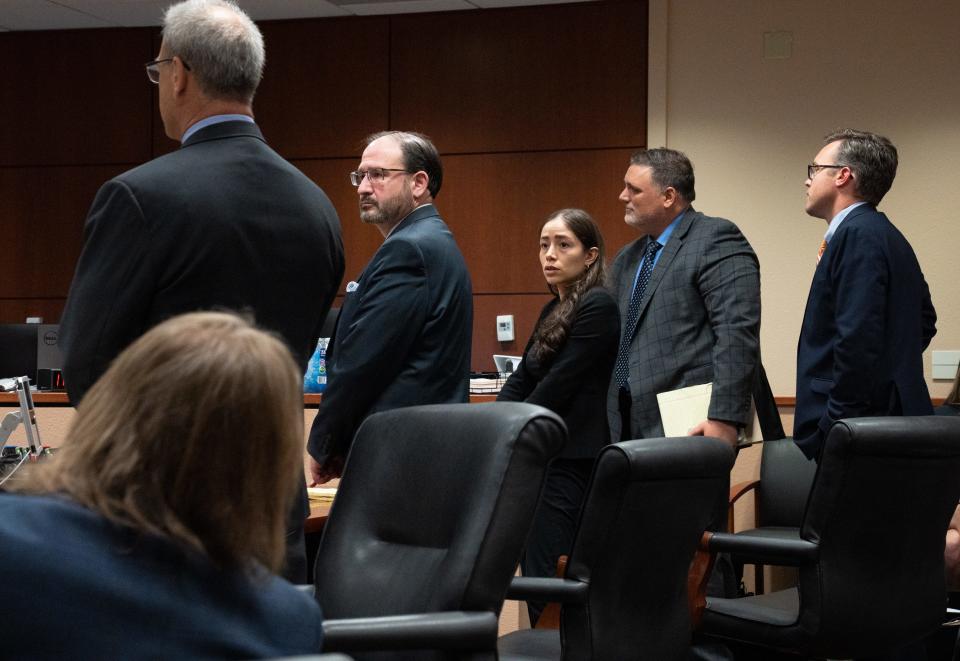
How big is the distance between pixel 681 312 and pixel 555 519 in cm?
70

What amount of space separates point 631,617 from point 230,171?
45.1 inches

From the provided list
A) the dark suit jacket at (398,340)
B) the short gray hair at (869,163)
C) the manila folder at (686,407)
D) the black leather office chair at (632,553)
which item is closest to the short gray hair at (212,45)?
the dark suit jacket at (398,340)

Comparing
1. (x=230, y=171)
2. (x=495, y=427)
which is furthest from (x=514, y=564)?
(x=230, y=171)

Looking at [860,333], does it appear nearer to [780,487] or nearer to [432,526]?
[780,487]

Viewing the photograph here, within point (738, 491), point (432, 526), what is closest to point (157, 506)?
point (432, 526)

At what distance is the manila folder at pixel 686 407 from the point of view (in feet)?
11.1

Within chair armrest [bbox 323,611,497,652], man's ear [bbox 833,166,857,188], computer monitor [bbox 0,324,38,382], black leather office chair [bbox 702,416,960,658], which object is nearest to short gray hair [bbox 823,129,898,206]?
man's ear [bbox 833,166,857,188]

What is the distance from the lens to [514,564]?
1753mm

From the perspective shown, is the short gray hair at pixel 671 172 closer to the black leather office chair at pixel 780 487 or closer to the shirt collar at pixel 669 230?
the shirt collar at pixel 669 230

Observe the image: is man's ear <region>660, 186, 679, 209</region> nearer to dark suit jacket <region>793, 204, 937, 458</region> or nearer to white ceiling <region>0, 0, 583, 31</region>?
dark suit jacket <region>793, 204, 937, 458</region>

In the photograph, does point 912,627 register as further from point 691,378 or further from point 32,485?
point 32,485

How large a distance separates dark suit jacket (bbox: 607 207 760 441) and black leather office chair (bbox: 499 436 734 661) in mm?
903

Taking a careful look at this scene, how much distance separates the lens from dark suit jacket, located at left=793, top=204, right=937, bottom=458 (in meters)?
3.20

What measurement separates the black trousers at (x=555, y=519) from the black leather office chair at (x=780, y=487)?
3.90ft
